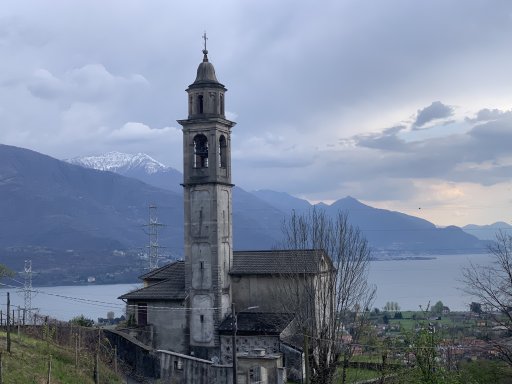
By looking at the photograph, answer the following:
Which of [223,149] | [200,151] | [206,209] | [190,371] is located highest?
[223,149]

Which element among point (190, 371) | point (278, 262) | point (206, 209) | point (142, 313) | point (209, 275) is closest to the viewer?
point (190, 371)

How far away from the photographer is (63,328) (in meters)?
37.2

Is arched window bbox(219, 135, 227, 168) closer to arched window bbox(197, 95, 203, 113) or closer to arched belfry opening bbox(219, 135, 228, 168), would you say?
arched belfry opening bbox(219, 135, 228, 168)

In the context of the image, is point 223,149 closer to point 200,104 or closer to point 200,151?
point 200,151

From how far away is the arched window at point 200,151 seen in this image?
43.9 meters

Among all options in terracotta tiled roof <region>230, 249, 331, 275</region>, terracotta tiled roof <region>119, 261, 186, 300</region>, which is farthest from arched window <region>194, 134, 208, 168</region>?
terracotta tiled roof <region>119, 261, 186, 300</region>

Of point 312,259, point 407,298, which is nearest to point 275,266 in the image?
point 312,259

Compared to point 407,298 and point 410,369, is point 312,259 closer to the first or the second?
point 410,369

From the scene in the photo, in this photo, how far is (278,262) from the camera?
42.2 m

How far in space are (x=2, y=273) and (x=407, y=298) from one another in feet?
484

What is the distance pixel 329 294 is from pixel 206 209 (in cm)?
1187

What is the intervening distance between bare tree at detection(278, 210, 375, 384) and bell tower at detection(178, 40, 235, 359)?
562cm

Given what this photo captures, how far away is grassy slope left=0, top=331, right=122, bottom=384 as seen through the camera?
25.9m

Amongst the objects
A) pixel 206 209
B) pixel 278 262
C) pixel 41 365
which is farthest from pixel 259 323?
pixel 41 365
